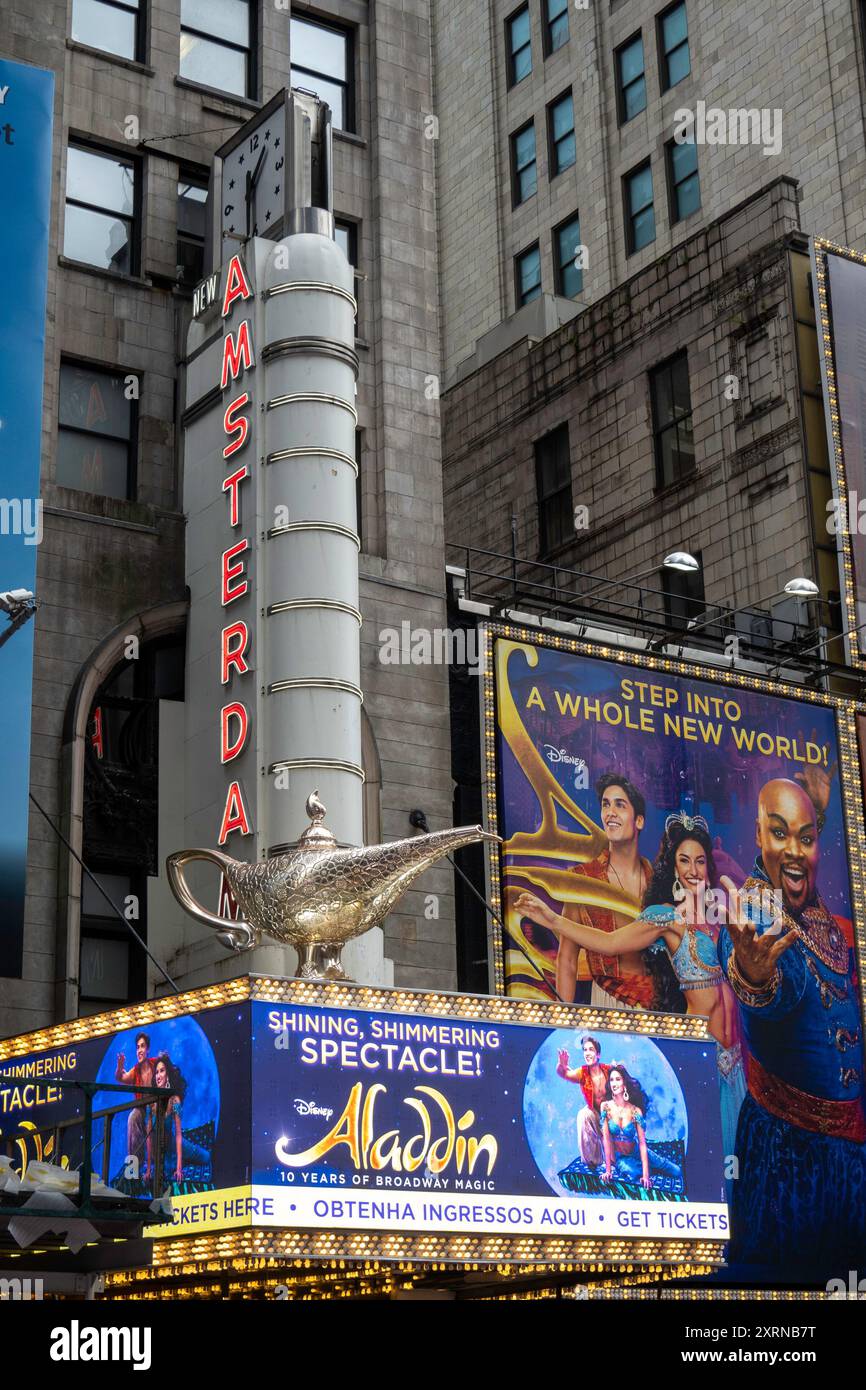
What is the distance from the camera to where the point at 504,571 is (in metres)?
45.2

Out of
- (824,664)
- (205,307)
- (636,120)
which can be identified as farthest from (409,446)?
(636,120)

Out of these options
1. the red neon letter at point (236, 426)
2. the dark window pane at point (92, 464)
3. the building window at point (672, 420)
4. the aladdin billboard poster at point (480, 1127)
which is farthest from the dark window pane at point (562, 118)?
the aladdin billboard poster at point (480, 1127)

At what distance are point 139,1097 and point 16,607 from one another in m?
6.74

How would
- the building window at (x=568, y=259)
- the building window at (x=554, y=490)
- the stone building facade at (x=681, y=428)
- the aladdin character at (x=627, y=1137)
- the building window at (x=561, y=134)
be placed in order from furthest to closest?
the building window at (x=561, y=134), the building window at (x=568, y=259), the building window at (x=554, y=490), the stone building facade at (x=681, y=428), the aladdin character at (x=627, y=1137)

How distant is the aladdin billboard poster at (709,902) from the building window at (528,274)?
23915 millimetres

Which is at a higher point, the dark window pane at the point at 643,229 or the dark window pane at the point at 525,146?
the dark window pane at the point at 525,146

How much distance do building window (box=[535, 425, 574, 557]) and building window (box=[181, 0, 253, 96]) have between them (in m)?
14.4

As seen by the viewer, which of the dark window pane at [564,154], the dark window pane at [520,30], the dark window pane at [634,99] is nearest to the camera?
the dark window pane at [634,99]

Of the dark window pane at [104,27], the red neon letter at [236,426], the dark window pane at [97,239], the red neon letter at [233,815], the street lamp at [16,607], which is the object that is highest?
the dark window pane at [104,27]

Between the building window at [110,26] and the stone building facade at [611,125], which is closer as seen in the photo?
the building window at [110,26]

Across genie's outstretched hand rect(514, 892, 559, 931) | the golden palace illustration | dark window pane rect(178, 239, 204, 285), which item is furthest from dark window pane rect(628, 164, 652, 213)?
the golden palace illustration

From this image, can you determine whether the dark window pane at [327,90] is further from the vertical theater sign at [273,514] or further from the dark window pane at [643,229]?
the dark window pane at [643,229]

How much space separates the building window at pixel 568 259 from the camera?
55188 mm
